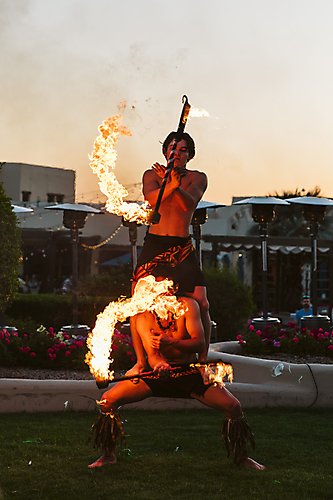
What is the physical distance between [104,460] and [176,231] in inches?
78.0

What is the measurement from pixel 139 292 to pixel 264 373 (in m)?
3.86

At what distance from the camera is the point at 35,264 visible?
36281mm

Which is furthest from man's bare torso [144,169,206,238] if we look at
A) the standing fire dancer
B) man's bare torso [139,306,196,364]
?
man's bare torso [139,306,196,364]

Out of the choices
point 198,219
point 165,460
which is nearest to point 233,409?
point 165,460

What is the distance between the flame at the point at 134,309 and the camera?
4125 mm

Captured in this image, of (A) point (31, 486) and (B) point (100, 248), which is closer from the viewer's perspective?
(A) point (31, 486)

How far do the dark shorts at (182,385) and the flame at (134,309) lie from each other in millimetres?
376

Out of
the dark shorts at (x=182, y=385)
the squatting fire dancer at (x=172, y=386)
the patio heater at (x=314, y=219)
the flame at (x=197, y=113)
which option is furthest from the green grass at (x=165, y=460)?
the patio heater at (x=314, y=219)

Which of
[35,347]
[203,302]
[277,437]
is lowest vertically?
[277,437]

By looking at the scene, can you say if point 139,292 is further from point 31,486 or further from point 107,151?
point 31,486

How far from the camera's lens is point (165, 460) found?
481 cm

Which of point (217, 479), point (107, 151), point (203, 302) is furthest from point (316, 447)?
point (107, 151)

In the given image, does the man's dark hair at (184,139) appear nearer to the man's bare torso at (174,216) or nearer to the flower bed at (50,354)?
the man's bare torso at (174,216)

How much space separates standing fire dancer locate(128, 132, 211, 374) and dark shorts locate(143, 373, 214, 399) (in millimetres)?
157
